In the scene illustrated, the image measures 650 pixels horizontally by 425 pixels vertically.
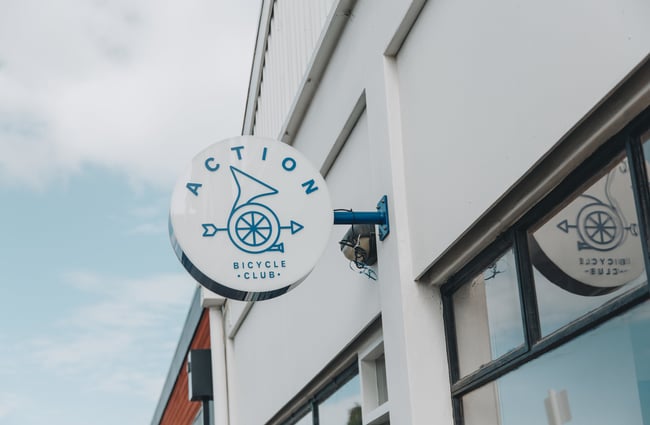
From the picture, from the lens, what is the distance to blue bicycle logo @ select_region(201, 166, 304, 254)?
5246 mm

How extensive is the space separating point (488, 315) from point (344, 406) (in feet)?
8.14

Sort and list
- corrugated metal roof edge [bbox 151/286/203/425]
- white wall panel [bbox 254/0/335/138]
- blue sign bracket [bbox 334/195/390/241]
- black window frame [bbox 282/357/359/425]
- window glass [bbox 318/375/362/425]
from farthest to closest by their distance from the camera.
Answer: corrugated metal roof edge [bbox 151/286/203/425], white wall panel [bbox 254/0/335/138], black window frame [bbox 282/357/359/425], window glass [bbox 318/375/362/425], blue sign bracket [bbox 334/195/390/241]

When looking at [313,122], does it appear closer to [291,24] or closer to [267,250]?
[291,24]

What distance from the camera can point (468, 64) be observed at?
179 inches

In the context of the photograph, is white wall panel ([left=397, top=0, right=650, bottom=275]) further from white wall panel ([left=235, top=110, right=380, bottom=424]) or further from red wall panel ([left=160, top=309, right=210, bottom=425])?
red wall panel ([left=160, top=309, right=210, bottom=425])

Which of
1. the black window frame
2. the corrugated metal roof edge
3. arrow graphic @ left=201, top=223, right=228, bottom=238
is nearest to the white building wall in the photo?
the black window frame

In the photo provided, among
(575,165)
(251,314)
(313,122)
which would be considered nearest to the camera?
(575,165)

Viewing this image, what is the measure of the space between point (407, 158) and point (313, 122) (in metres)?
2.27

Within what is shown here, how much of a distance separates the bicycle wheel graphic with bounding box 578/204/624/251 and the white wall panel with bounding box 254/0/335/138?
3.50 metres

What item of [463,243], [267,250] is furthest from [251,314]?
[463,243]

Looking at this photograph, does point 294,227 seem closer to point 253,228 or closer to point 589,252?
point 253,228

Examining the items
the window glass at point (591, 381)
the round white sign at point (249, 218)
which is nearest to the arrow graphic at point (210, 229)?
the round white sign at point (249, 218)

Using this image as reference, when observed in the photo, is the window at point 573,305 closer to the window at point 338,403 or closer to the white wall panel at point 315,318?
the white wall panel at point 315,318

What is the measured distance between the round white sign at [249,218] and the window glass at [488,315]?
0.81m
